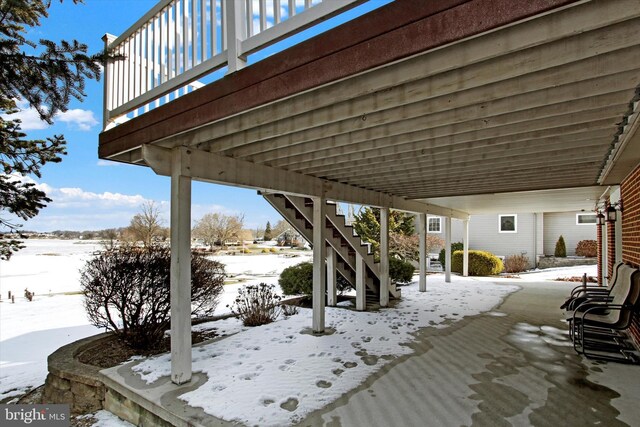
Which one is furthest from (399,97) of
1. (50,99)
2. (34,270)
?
(34,270)

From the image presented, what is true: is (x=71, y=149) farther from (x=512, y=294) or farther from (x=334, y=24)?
(x=512, y=294)

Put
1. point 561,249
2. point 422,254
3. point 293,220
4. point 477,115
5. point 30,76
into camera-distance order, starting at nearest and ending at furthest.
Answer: point 477,115, point 30,76, point 293,220, point 422,254, point 561,249

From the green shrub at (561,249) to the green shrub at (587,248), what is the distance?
557mm

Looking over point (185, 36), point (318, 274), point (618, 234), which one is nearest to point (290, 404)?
point (318, 274)

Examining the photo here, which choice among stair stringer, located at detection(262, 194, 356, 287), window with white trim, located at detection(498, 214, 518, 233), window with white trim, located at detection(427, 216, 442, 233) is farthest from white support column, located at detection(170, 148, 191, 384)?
window with white trim, located at detection(427, 216, 442, 233)

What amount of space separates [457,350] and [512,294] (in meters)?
5.48

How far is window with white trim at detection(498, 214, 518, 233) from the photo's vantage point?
1628 centimetres

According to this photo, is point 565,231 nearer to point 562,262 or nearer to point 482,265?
point 562,262

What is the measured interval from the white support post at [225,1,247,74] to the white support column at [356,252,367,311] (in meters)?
5.07

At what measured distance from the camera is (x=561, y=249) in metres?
15.3

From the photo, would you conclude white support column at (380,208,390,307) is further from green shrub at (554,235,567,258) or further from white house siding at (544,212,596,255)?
white house siding at (544,212,596,255)

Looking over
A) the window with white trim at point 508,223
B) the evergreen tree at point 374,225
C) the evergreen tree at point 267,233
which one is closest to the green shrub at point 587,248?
the window with white trim at point 508,223

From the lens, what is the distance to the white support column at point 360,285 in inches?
268
